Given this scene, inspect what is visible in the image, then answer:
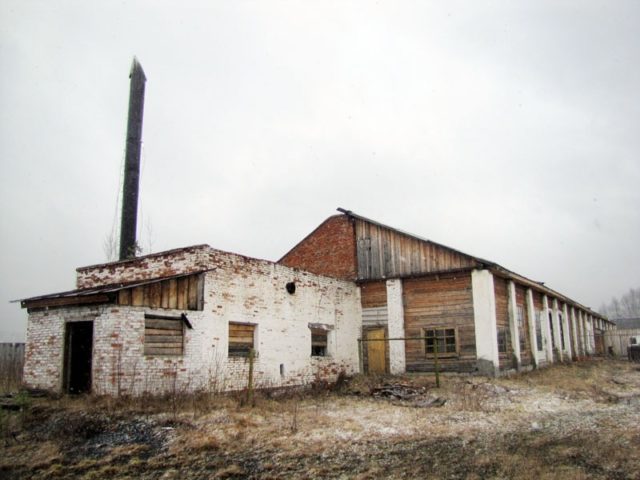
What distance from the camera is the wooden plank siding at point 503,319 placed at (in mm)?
18219

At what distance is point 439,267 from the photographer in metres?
18.5

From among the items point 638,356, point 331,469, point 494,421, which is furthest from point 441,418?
point 638,356

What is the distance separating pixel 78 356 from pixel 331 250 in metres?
10.9

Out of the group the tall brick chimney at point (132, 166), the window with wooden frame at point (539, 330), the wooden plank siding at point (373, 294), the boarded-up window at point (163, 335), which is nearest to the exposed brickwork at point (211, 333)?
the boarded-up window at point (163, 335)

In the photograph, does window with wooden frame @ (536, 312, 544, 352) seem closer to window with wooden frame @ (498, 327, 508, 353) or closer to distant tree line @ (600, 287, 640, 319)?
window with wooden frame @ (498, 327, 508, 353)

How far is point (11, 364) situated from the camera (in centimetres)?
1916

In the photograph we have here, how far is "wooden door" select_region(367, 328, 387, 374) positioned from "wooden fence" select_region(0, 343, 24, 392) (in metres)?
11.4

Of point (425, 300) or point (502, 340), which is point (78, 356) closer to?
point (425, 300)

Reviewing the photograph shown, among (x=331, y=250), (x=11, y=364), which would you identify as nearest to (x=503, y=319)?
(x=331, y=250)

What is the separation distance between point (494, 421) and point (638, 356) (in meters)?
22.2

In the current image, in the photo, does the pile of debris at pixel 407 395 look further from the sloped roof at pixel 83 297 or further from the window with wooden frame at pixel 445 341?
the sloped roof at pixel 83 297

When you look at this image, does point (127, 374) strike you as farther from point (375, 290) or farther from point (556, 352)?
point (556, 352)

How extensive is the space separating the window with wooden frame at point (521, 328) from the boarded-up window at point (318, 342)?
7.51 meters

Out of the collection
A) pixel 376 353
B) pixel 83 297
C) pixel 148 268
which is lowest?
pixel 376 353
